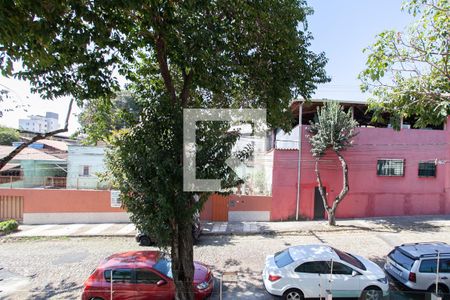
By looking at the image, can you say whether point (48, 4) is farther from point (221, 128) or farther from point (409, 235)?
point (409, 235)

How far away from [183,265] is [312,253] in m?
3.38

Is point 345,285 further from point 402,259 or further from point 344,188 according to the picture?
point 344,188

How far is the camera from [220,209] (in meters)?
15.3

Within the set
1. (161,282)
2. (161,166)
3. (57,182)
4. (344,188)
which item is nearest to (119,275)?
(161,282)

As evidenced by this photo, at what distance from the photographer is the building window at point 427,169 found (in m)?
16.1

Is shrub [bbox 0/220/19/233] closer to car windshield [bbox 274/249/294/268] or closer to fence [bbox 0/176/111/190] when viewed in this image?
fence [bbox 0/176/111/190]

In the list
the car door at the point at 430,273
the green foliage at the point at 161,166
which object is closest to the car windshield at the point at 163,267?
the green foliage at the point at 161,166

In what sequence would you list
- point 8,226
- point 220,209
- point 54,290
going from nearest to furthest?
1. point 54,290
2. point 8,226
3. point 220,209

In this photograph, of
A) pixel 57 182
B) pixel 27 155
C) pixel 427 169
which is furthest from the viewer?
pixel 27 155

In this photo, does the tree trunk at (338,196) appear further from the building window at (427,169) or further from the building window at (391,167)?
the building window at (427,169)

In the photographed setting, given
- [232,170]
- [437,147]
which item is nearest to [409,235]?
[437,147]

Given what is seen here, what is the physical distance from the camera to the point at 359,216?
15.7m

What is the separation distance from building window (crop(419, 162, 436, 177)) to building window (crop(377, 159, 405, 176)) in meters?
1.12

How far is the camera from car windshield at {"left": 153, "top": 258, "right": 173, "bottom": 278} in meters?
6.86
